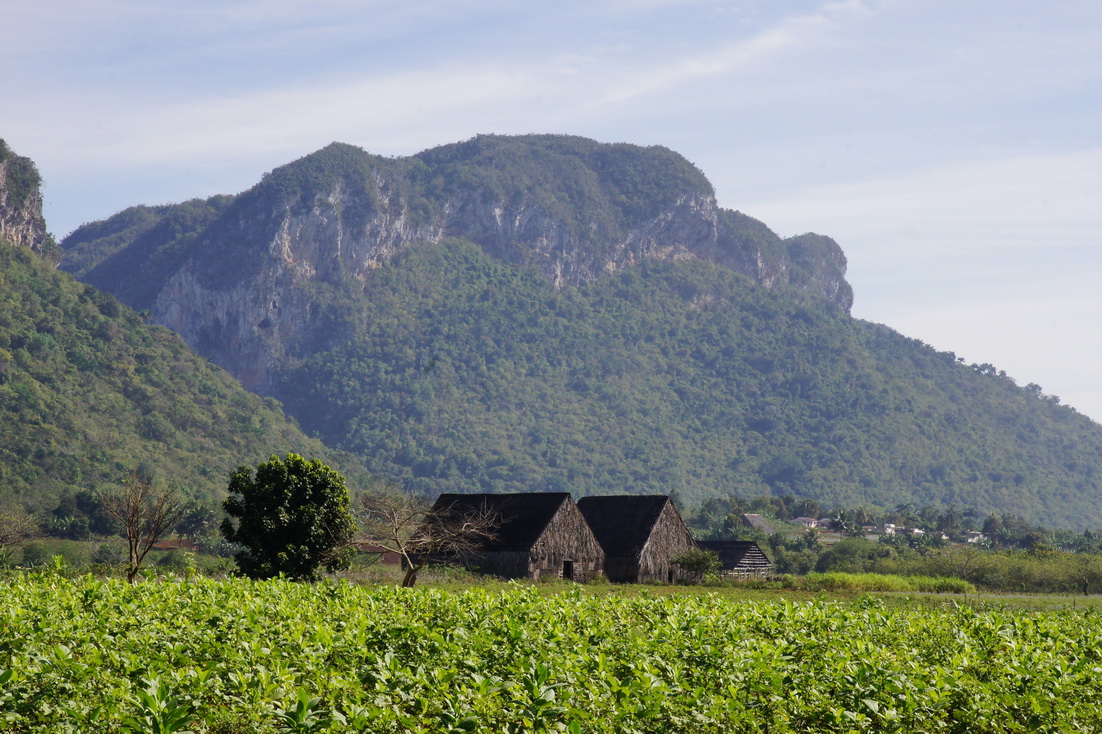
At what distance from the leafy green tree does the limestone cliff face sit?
117 meters

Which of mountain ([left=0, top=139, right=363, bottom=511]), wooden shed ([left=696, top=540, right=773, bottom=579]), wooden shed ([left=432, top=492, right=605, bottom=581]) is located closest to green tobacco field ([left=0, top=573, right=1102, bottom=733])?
wooden shed ([left=432, top=492, right=605, bottom=581])

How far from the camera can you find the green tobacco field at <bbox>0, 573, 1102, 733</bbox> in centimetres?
983

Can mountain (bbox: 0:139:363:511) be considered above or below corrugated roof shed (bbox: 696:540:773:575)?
above

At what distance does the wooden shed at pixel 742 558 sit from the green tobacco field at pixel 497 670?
49.5 m

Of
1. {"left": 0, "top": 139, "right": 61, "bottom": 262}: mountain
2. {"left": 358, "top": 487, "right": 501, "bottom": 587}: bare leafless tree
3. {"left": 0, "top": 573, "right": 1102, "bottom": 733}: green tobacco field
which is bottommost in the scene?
{"left": 358, "top": 487, "right": 501, "bottom": 587}: bare leafless tree

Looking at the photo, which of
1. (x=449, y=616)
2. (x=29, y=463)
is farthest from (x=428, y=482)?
(x=449, y=616)

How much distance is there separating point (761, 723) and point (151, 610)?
27.4ft

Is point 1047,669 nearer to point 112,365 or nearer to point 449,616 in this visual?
point 449,616

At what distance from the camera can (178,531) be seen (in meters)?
82.7

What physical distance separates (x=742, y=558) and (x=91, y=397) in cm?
7625

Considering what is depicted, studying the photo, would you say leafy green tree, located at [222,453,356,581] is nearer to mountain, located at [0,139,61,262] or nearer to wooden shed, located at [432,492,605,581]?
wooden shed, located at [432,492,605,581]

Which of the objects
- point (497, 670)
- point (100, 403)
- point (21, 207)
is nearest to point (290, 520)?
point (497, 670)

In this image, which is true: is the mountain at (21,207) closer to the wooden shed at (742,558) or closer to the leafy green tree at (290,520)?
the wooden shed at (742,558)

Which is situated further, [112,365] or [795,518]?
[795,518]
